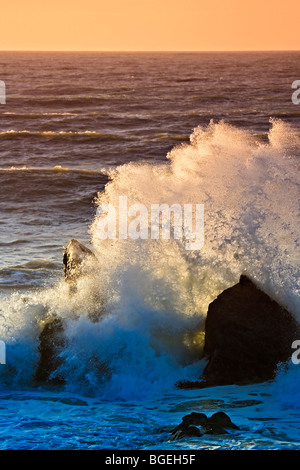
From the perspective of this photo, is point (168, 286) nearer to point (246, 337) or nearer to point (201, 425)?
point (246, 337)

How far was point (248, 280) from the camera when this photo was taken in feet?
26.7

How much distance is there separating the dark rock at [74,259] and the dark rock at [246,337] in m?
2.11

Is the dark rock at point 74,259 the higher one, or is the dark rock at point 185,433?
the dark rock at point 74,259

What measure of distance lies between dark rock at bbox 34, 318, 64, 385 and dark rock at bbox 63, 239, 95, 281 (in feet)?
2.56

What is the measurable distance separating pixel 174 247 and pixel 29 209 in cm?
955

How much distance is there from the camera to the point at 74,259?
9484 millimetres

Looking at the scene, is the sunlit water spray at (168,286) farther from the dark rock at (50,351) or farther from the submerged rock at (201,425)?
the submerged rock at (201,425)

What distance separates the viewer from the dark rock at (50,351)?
826cm

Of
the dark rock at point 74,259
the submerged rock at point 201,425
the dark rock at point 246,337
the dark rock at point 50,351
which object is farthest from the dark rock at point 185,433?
the dark rock at point 74,259

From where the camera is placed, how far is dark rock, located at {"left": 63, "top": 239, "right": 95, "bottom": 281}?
30.7 feet

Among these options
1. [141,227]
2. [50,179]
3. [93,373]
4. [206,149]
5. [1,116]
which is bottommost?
[93,373]

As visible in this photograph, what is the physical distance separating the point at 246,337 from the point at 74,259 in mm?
2735
